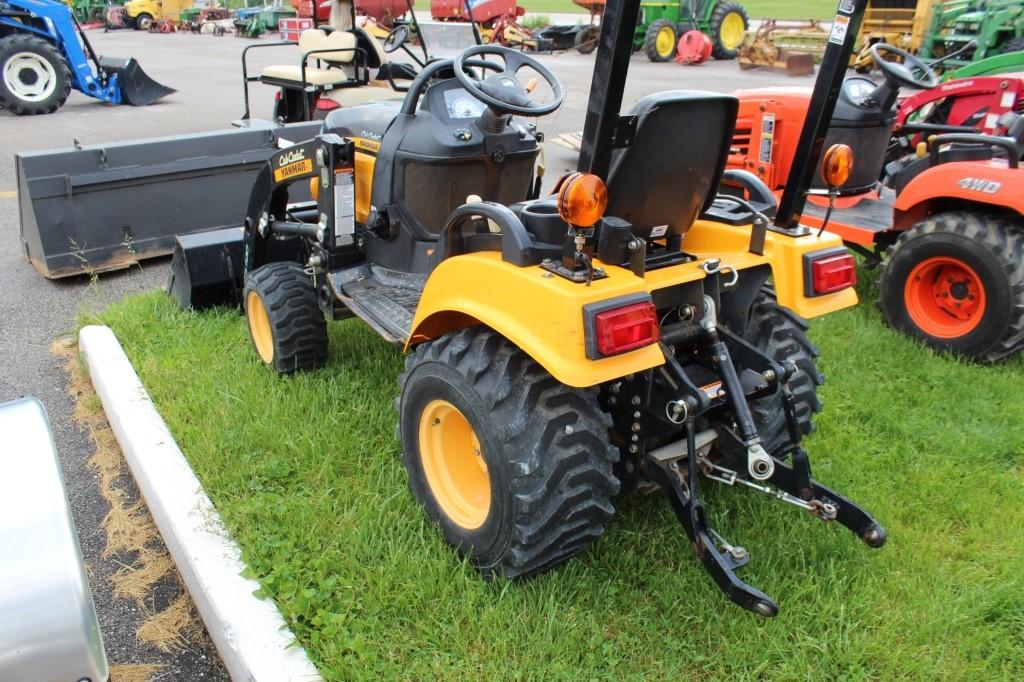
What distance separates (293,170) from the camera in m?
3.75

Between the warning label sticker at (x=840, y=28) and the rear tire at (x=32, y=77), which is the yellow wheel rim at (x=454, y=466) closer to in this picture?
the warning label sticker at (x=840, y=28)

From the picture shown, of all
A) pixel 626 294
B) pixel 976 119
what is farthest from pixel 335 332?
pixel 976 119

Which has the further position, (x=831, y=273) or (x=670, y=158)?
A: (x=831, y=273)

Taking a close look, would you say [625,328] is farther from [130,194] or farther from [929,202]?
[130,194]

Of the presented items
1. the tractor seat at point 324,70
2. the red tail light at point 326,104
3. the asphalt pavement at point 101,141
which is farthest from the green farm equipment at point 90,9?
the red tail light at point 326,104

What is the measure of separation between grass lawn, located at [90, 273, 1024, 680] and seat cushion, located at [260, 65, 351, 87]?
4.74 meters

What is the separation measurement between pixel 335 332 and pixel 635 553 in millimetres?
2300

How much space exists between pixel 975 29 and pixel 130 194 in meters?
13.3

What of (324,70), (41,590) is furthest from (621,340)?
(324,70)

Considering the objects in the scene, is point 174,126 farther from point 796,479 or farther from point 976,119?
point 796,479

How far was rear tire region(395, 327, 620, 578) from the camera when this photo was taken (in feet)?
7.59

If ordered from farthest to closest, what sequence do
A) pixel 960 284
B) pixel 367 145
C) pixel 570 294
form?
pixel 960 284, pixel 367 145, pixel 570 294

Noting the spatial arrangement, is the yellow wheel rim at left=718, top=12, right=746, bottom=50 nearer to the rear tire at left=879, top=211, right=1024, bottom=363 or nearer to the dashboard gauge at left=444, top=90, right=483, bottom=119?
the rear tire at left=879, top=211, right=1024, bottom=363

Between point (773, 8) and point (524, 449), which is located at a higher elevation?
point (773, 8)
